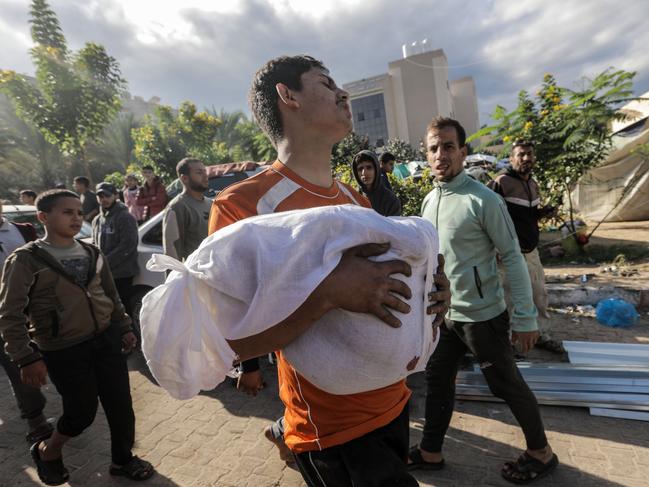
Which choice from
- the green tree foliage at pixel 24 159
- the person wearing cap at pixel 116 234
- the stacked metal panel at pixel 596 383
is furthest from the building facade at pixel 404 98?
the stacked metal panel at pixel 596 383

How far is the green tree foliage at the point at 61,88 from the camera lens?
36.9 feet

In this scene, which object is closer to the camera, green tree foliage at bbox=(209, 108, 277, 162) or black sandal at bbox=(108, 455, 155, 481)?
black sandal at bbox=(108, 455, 155, 481)

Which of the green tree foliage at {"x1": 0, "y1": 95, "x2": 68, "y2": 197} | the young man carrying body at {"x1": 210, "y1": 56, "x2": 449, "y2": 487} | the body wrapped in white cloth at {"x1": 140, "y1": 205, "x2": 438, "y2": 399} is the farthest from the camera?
the green tree foliage at {"x1": 0, "y1": 95, "x2": 68, "y2": 197}

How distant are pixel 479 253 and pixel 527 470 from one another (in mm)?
1396

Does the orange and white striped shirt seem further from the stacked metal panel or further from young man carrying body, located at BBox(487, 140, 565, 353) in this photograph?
young man carrying body, located at BBox(487, 140, 565, 353)

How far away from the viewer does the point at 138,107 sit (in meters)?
57.2

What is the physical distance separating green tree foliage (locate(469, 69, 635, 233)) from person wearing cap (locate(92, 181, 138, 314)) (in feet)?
17.2

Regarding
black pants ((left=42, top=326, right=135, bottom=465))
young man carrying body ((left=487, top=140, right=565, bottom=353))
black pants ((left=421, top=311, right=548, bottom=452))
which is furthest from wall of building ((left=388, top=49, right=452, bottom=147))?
black pants ((left=42, top=326, right=135, bottom=465))

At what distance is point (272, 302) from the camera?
985 mm

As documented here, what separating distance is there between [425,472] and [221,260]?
2.48 meters

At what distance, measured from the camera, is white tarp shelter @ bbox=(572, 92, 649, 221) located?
9.47 meters

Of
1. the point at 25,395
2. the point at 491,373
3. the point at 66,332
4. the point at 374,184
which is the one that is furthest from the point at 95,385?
the point at 374,184

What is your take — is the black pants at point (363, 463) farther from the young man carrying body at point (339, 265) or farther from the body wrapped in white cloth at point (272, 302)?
the body wrapped in white cloth at point (272, 302)

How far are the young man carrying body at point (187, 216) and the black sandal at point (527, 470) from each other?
3338mm
